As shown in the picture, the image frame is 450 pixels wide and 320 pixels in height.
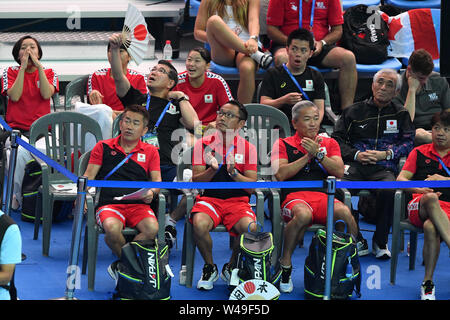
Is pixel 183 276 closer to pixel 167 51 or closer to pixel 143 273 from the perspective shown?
pixel 143 273

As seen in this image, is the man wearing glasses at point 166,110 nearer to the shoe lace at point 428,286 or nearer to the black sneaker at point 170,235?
the black sneaker at point 170,235

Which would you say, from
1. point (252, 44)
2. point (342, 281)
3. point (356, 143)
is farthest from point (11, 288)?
point (252, 44)

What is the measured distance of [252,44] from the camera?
322 inches

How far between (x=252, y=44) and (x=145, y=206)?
248 centimetres

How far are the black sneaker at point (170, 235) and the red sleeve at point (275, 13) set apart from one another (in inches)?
102

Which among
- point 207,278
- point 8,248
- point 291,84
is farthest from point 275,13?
Result: point 8,248

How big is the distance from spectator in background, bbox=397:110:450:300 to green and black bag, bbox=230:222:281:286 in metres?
1.07

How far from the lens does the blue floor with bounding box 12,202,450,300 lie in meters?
6.04

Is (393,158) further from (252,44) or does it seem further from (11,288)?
(11,288)

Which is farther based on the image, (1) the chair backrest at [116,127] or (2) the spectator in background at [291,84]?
(2) the spectator in background at [291,84]

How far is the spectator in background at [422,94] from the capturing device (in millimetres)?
7559

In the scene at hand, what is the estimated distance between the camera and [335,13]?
8.51 m

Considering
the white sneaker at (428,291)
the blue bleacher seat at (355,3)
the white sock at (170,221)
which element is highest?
the blue bleacher seat at (355,3)

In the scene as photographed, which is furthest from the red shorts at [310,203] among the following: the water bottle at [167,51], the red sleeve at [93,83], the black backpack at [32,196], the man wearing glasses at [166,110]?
the water bottle at [167,51]
